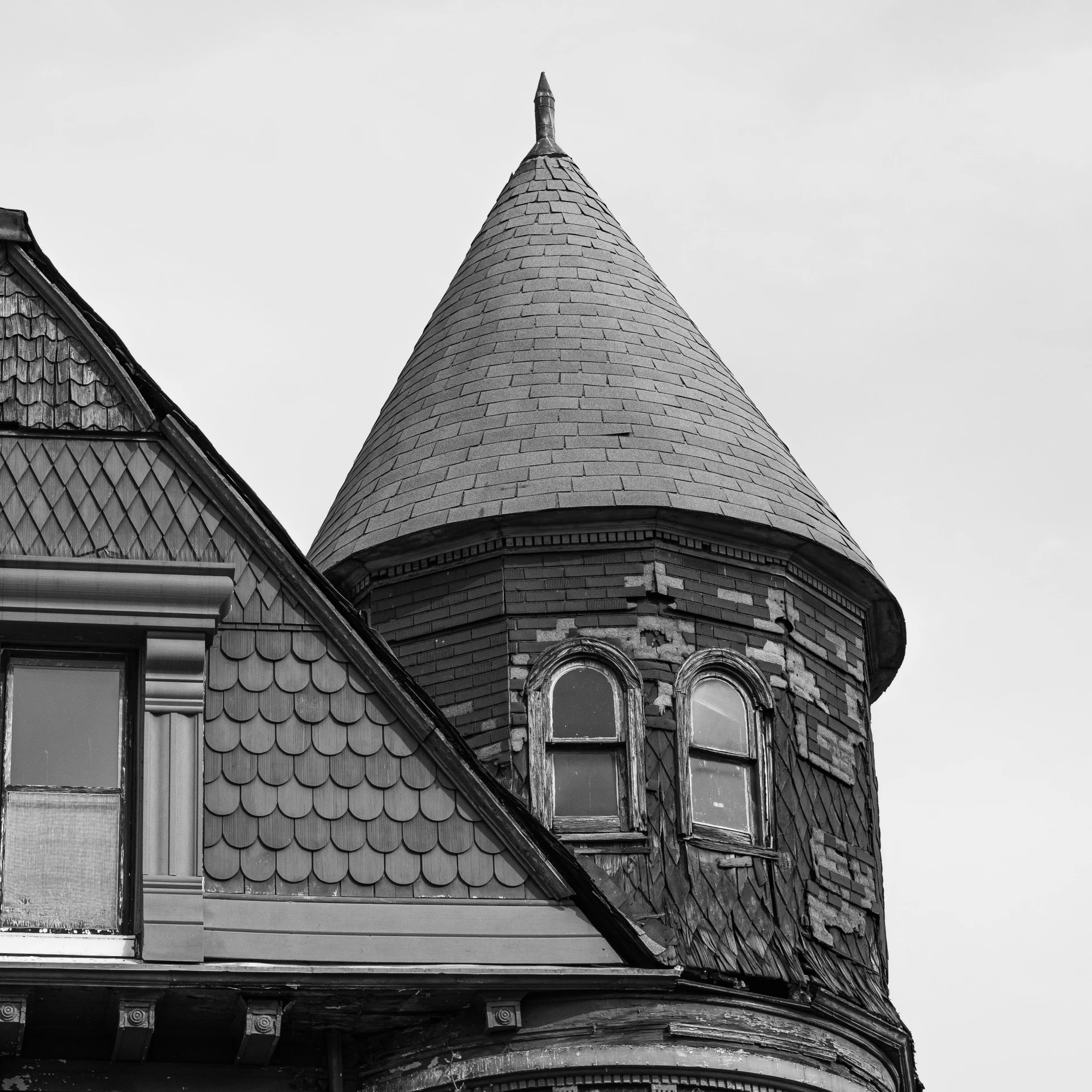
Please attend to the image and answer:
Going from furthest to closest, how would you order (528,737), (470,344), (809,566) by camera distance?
(470,344) < (809,566) < (528,737)

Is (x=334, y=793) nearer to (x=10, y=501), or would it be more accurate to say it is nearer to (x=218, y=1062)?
(x=218, y=1062)

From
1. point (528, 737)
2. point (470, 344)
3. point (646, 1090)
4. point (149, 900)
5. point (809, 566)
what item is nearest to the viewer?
point (149, 900)

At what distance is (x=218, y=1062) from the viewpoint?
1288 centimetres

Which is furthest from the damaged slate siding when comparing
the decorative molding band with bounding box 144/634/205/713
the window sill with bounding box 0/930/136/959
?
the window sill with bounding box 0/930/136/959

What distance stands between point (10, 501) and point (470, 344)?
6.05 meters

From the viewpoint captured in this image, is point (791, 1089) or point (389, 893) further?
point (791, 1089)

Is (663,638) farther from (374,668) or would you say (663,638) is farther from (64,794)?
(64,794)

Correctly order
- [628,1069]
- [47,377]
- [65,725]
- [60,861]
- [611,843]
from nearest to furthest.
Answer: [60,861], [65,725], [628,1069], [47,377], [611,843]

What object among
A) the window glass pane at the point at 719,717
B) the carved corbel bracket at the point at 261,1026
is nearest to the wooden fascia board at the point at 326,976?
the carved corbel bracket at the point at 261,1026

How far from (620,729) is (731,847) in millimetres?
1067

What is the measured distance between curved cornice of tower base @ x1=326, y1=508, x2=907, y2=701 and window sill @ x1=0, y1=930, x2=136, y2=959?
519 cm

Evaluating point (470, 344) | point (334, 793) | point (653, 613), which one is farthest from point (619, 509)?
point (334, 793)

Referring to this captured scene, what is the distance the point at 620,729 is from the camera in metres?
16.4

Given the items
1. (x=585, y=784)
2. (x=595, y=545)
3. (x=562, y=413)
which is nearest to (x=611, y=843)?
(x=585, y=784)
